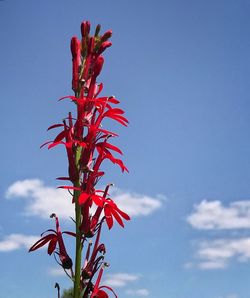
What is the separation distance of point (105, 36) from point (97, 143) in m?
0.78

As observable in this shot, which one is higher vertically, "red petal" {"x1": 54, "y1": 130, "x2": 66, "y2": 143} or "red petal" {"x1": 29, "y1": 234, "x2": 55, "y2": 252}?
"red petal" {"x1": 54, "y1": 130, "x2": 66, "y2": 143}

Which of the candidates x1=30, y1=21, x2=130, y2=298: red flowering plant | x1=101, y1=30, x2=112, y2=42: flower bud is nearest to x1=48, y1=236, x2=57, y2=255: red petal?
x1=30, y1=21, x2=130, y2=298: red flowering plant

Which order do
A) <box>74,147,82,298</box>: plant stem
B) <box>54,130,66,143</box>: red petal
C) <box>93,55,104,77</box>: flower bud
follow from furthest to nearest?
<box>93,55,104,77</box>: flower bud < <box>54,130,66,143</box>: red petal < <box>74,147,82,298</box>: plant stem

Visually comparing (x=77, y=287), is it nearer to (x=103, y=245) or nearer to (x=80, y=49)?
(x=103, y=245)

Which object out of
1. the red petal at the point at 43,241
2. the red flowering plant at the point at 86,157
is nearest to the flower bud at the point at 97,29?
the red flowering plant at the point at 86,157

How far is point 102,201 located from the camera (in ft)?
9.80

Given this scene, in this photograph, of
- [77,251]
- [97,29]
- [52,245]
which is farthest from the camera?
[97,29]

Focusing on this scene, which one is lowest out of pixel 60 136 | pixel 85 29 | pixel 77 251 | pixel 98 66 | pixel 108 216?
pixel 77 251

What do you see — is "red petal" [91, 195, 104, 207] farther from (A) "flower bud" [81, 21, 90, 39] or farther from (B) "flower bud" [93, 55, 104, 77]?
(A) "flower bud" [81, 21, 90, 39]

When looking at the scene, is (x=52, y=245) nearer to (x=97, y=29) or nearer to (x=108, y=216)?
(x=108, y=216)

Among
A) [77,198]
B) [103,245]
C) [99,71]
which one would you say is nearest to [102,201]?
[77,198]

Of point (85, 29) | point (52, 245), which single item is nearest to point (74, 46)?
point (85, 29)

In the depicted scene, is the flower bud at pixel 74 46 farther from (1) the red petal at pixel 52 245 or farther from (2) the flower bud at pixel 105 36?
(1) the red petal at pixel 52 245

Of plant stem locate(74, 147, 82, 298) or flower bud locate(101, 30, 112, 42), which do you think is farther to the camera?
flower bud locate(101, 30, 112, 42)
